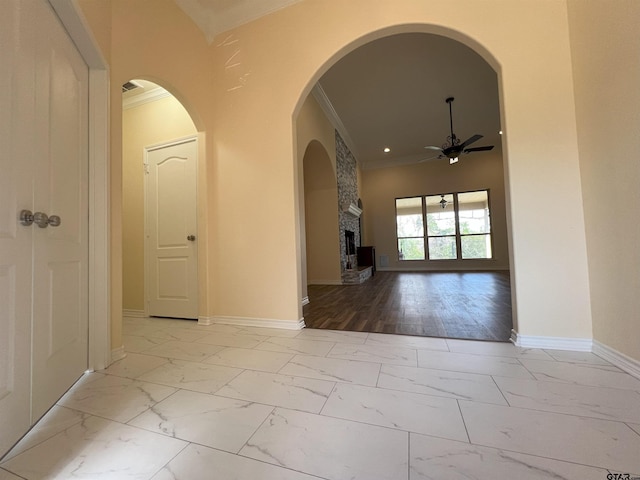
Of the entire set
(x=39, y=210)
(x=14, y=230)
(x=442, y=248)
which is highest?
(x=39, y=210)

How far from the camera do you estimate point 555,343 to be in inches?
69.3

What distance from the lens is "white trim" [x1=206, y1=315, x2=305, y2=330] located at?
240 centimetres

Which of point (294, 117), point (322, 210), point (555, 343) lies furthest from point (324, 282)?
point (555, 343)

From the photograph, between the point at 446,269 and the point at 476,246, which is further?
the point at 446,269

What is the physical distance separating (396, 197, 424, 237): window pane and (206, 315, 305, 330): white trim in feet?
22.4

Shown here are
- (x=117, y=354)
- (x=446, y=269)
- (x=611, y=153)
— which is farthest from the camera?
(x=446, y=269)

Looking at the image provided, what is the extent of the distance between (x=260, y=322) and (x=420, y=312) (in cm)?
180

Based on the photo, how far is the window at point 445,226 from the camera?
7.77 meters

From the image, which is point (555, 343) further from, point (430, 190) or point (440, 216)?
point (430, 190)

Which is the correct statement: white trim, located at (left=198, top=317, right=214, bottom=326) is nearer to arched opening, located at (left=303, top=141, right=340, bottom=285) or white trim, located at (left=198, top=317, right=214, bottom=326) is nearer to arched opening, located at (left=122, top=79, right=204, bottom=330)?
arched opening, located at (left=122, top=79, right=204, bottom=330)

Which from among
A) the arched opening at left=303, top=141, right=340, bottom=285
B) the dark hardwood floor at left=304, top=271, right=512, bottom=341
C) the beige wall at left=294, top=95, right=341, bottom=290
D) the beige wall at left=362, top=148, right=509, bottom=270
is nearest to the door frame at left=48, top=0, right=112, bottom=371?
the dark hardwood floor at left=304, top=271, right=512, bottom=341

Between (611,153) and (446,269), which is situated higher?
(611,153)

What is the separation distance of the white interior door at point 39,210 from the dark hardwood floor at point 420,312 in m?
1.78

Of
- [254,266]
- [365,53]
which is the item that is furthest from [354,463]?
[365,53]
